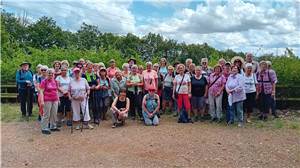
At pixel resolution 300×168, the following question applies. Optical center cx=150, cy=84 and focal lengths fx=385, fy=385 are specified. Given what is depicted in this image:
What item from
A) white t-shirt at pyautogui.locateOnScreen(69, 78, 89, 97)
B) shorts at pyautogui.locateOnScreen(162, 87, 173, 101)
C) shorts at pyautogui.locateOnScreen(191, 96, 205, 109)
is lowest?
shorts at pyautogui.locateOnScreen(191, 96, 205, 109)

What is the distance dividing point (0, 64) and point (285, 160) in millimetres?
13785

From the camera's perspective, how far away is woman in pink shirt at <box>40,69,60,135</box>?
28.6ft

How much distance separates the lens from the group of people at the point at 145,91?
9.19 m

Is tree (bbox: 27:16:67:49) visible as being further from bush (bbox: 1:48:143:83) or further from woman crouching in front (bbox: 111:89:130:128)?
woman crouching in front (bbox: 111:89:130:128)

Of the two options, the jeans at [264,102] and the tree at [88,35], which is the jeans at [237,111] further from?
the tree at [88,35]

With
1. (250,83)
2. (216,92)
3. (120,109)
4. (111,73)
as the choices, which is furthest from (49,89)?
(250,83)

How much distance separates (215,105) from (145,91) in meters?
1.85

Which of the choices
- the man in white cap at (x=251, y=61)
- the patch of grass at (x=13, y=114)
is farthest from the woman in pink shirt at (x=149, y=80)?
the patch of grass at (x=13, y=114)

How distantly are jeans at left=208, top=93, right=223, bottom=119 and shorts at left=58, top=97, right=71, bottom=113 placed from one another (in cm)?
351

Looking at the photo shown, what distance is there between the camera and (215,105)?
31.9 ft

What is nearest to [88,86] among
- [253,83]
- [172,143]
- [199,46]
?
[172,143]

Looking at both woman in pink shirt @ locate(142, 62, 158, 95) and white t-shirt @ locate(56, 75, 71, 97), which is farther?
woman in pink shirt @ locate(142, 62, 158, 95)

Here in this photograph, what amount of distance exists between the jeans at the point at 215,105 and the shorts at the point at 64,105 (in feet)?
11.5

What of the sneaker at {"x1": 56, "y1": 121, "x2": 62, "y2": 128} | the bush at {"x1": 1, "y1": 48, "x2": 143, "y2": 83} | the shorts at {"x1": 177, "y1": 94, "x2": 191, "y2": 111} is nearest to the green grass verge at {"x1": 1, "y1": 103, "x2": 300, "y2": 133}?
the shorts at {"x1": 177, "y1": 94, "x2": 191, "y2": 111}
